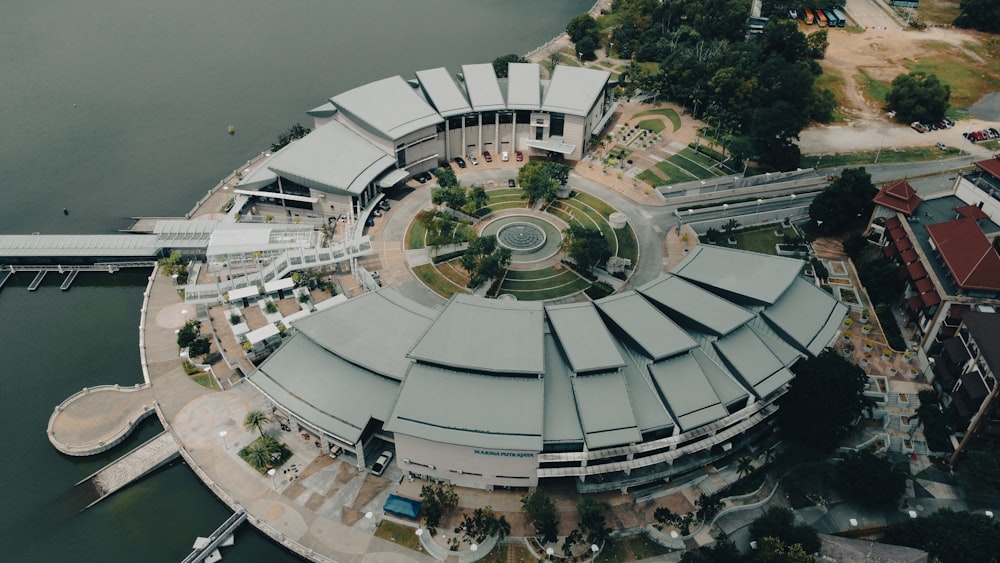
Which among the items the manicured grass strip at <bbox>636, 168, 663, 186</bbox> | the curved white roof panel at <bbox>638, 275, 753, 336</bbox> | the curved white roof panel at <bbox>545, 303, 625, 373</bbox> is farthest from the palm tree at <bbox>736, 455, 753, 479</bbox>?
the manicured grass strip at <bbox>636, 168, 663, 186</bbox>

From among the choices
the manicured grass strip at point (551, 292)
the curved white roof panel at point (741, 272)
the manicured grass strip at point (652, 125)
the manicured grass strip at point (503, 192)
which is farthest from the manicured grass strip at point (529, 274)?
the manicured grass strip at point (652, 125)

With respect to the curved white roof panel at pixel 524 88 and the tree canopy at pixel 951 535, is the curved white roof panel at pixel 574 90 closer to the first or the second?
the curved white roof panel at pixel 524 88

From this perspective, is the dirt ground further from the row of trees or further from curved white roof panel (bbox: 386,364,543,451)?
curved white roof panel (bbox: 386,364,543,451)

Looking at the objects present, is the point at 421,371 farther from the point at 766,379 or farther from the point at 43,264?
the point at 43,264

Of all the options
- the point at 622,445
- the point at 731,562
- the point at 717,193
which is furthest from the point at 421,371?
the point at 717,193

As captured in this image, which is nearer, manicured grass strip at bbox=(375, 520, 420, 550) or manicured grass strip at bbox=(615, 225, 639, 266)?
manicured grass strip at bbox=(375, 520, 420, 550)

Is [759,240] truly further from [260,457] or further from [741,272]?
[260,457]
